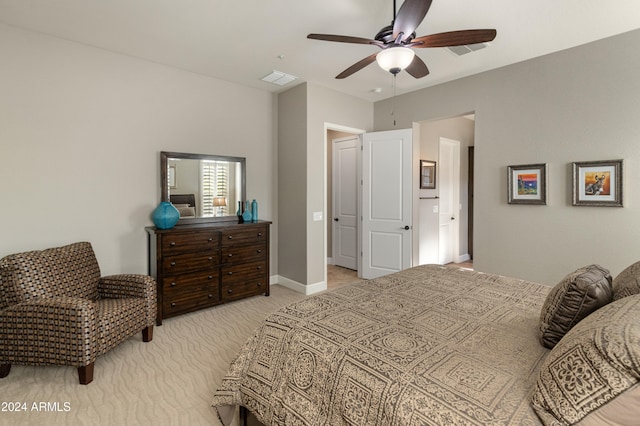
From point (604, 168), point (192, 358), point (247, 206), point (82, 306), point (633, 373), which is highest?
point (604, 168)

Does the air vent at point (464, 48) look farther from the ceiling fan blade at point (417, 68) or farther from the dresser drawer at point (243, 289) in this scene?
the dresser drawer at point (243, 289)

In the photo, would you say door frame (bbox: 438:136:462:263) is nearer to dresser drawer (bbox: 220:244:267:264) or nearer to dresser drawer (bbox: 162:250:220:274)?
dresser drawer (bbox: 220:244:267:264)

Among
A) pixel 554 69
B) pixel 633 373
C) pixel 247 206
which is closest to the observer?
pixel 633 373

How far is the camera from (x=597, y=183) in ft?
10.0

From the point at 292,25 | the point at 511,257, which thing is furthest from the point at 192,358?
the point at 511,257

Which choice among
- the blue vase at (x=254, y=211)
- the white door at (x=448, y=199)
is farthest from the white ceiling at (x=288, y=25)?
the white door at (x=448, y=199)

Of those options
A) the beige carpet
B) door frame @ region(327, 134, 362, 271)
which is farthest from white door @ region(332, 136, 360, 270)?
the beige carpet

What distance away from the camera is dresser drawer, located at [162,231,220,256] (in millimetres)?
3312

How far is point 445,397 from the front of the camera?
106 cm

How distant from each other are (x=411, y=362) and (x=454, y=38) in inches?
82.1

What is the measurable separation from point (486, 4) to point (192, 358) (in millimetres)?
3773

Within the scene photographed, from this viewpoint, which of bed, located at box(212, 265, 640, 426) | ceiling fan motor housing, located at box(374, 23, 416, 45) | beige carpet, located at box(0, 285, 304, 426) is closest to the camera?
bed, located at box(212, 265, 640, 426)

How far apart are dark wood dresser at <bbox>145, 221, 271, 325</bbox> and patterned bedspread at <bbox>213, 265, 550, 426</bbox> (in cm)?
193

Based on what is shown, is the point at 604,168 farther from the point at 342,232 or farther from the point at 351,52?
the point at 342,232
